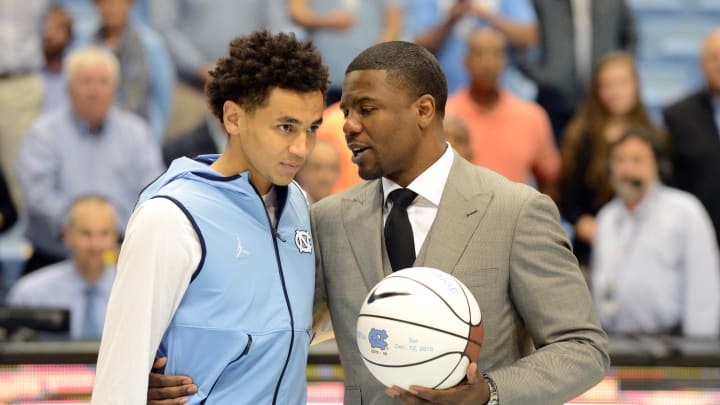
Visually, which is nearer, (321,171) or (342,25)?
(321,171)

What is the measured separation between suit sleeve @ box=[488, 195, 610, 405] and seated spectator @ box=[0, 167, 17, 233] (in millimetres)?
4827

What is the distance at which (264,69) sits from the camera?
3.23 m

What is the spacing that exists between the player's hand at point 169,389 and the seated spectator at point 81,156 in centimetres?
411

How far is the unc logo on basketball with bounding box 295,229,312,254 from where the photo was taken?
11.2ft

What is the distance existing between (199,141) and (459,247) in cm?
454

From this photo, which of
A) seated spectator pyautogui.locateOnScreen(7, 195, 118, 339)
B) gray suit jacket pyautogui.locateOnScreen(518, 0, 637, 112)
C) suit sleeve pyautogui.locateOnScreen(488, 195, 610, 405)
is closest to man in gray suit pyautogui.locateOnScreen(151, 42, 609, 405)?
suit sleeve pyautogui.locateOnScreen(488, 195, 610, 405)

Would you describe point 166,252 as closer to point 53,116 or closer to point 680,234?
point 680,234

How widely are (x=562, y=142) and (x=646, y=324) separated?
63.2 inches

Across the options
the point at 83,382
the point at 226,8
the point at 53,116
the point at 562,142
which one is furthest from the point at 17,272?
the point at 562,142

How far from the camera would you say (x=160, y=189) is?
323cm

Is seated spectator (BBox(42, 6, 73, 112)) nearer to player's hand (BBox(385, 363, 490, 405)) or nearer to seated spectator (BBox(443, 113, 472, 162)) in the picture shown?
seated spectator (BBox(443, 113, 472, 162))

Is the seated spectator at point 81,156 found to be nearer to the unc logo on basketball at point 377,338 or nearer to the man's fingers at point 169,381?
the man's fingers at point 169,381

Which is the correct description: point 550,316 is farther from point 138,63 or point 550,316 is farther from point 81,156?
point 138,63

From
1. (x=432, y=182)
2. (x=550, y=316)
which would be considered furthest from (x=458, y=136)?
(x=550, y=316)
